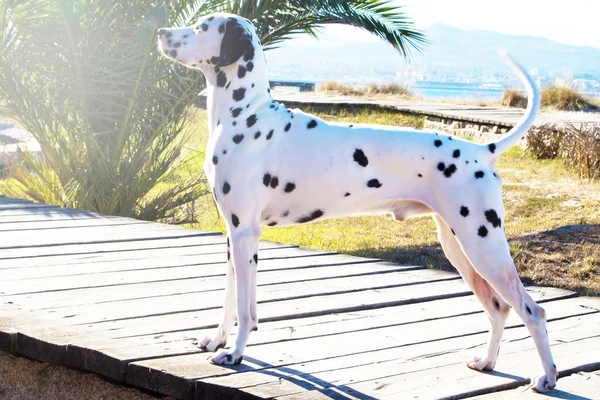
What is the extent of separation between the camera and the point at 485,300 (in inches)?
157

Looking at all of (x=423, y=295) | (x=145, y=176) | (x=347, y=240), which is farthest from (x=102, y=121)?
(x=423, y=295)

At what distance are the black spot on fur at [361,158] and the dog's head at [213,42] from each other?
0.66 meters

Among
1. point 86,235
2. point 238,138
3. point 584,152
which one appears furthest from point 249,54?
point 584,152

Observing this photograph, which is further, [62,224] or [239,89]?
[62,224]

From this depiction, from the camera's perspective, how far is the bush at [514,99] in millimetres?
20984

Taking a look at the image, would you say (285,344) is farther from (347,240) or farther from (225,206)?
(347,240)

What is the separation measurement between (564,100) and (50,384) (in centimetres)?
1840

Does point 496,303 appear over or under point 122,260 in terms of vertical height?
over

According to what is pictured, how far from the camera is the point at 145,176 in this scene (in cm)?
888

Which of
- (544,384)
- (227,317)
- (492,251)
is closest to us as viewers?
(492,251)

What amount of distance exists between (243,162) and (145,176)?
5.22 m

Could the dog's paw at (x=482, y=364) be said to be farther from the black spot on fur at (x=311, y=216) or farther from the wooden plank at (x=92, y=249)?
the wooden plank at (x=92, y=249)

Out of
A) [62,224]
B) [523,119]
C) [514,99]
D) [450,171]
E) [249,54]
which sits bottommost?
[62,224]

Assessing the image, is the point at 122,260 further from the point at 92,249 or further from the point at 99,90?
the point at 99,90
